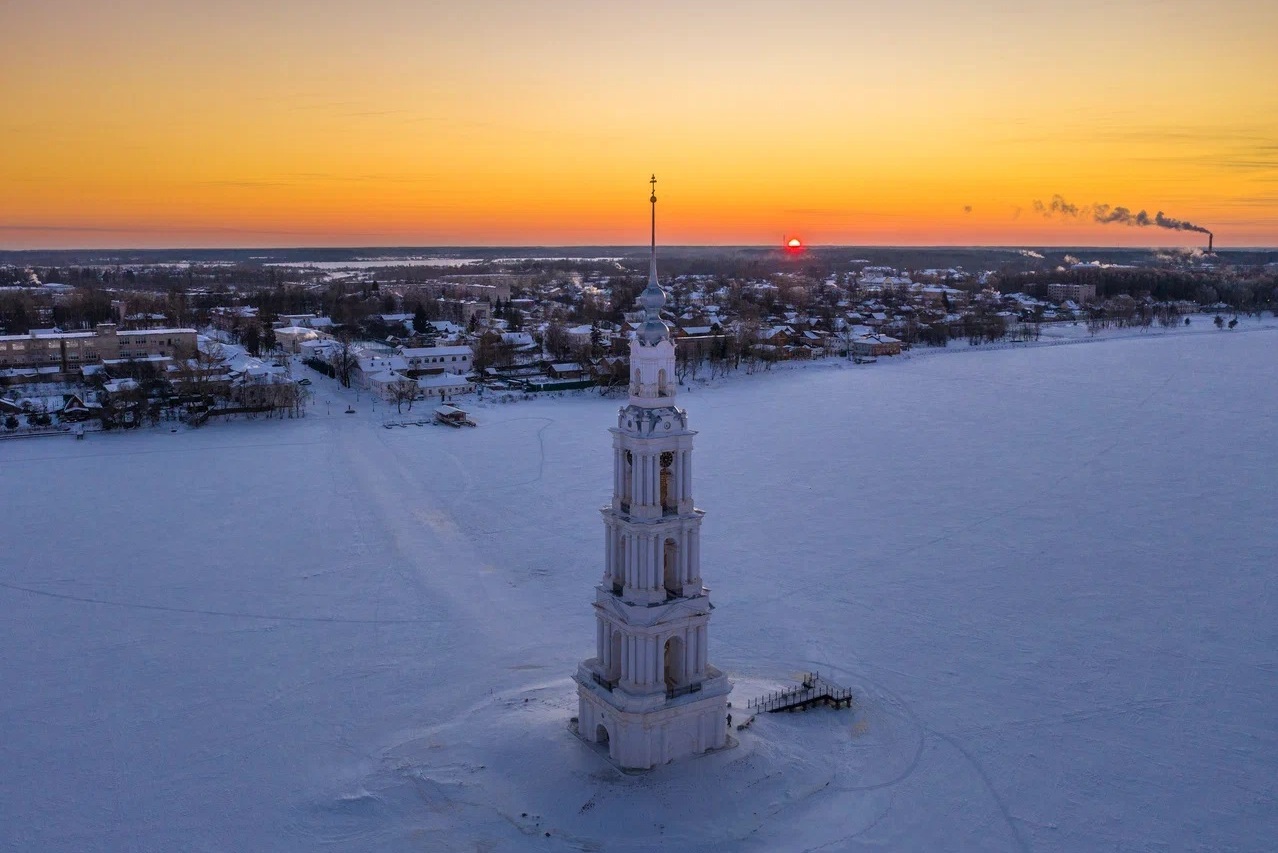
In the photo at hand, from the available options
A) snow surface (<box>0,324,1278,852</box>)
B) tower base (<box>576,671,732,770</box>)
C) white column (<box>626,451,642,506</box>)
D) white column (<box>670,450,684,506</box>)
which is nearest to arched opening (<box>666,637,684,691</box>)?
tower base (<box>576,671,732,770</box>)

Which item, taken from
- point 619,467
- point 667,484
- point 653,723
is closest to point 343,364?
point 619,467

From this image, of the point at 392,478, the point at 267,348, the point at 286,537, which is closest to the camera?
the point at 286,537

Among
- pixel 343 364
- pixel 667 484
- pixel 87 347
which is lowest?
pixel 343 364

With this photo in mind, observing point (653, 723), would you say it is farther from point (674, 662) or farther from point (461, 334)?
point (461, 334)

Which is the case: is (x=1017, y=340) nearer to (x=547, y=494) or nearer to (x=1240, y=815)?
(x=547, y=494)

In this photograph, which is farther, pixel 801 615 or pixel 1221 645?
pixel 801 615

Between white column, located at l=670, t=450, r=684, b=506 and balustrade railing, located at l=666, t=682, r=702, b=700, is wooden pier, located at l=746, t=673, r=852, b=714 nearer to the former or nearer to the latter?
balustrade railing, located at l=666, t=682, r=702, b=700

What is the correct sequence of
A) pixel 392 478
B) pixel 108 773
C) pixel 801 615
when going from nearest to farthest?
pixel 108 773, pixel 801 615, pixel 392 478

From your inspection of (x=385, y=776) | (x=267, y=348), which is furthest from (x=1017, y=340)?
(x=385, y=776)

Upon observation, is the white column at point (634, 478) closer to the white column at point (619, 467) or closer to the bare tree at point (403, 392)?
the white column at point (619, 467)
